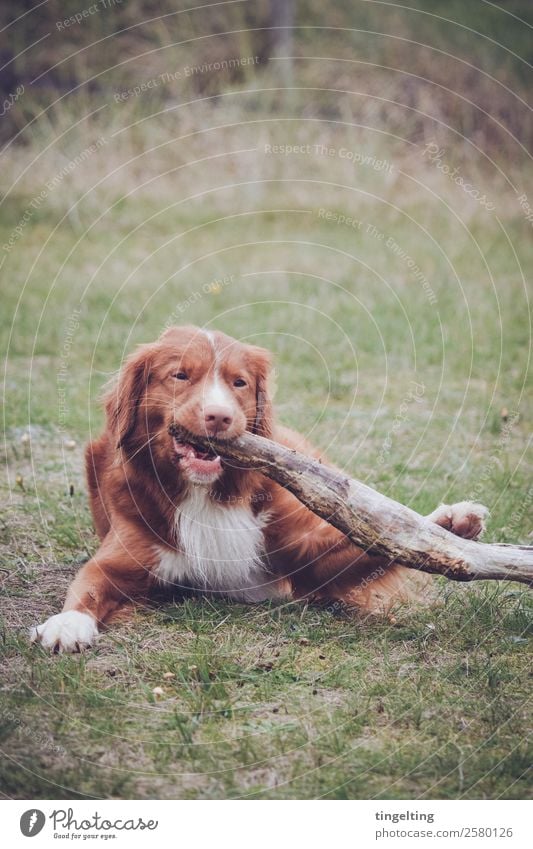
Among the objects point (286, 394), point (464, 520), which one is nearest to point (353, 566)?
point (464, 520)

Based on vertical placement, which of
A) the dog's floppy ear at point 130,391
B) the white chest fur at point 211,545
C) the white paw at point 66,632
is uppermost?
the dog's floppy ear at point 130,391

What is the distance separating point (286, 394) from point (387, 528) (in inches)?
143

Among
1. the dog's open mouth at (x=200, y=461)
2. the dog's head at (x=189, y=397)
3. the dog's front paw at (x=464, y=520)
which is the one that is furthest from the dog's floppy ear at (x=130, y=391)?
the dog's front paw at (x=464, y=520)

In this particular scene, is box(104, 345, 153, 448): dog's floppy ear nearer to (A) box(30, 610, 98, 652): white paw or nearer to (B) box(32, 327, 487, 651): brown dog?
(B) box(32, 327, 487, 651): brown dog

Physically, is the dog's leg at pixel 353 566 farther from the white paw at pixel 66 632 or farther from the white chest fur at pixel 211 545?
the white paw at pixel 66 632

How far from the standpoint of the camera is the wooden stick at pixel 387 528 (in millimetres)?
3963

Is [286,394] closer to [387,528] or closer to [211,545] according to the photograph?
[211,545]

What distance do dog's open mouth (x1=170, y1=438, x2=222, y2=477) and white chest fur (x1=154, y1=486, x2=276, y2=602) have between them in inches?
5.5

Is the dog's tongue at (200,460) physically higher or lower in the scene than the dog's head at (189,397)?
lower

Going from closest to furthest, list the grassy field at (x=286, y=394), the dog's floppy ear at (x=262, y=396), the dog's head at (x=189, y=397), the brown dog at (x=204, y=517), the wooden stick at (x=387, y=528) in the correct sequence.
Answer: the grassy field at (x=286, y=394) < the wooden stick at (x=387, y=528) < the dog's head at (x=189, y=397) < the brown dog at (x=204, y=517) < the dog's floppy ear at (x=262, y=396)

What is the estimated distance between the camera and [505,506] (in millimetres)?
5660

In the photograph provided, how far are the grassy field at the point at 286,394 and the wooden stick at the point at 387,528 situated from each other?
37 cm

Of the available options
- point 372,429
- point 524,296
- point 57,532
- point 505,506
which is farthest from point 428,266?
point 57,532
